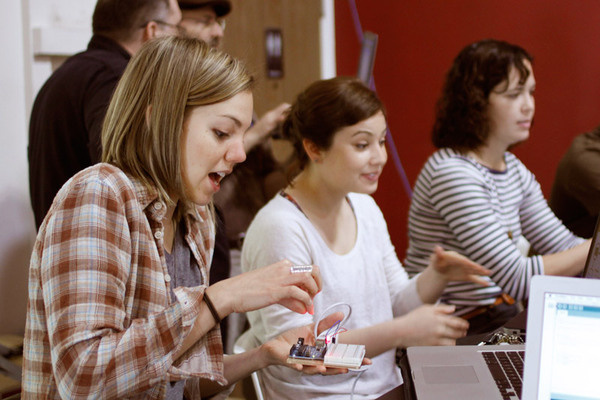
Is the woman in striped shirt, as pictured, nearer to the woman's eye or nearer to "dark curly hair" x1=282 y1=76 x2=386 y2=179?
"dark curly hair" x1=282 y1=76 x2=386 y2=179

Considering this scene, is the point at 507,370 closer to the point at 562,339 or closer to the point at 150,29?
the point at 562,339

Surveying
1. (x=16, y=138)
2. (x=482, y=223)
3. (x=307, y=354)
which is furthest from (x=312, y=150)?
(x=16, y=138)

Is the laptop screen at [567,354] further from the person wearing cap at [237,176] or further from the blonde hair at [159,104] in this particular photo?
the person wearing cap at [237,176]

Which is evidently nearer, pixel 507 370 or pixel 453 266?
pixel 507 370

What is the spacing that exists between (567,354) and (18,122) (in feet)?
6.38

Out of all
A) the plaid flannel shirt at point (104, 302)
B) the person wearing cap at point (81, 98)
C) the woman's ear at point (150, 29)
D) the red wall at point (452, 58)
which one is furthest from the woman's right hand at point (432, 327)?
the red wall at point (452, 58)

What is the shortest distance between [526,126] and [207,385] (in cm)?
141

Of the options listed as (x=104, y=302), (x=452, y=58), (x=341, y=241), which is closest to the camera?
(x=104, y=302)

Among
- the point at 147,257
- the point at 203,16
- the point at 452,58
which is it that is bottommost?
the point at 147,257

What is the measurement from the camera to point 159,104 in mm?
1144

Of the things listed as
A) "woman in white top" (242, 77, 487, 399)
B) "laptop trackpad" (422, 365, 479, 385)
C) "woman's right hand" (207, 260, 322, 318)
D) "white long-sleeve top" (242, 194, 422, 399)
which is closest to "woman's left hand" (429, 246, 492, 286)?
"woman in white top" (242, 77, 487, 399)

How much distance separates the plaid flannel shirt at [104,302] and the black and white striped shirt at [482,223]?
1.10 m

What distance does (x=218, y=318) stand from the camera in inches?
43.9

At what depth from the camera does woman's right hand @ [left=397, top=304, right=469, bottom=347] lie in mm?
1364
